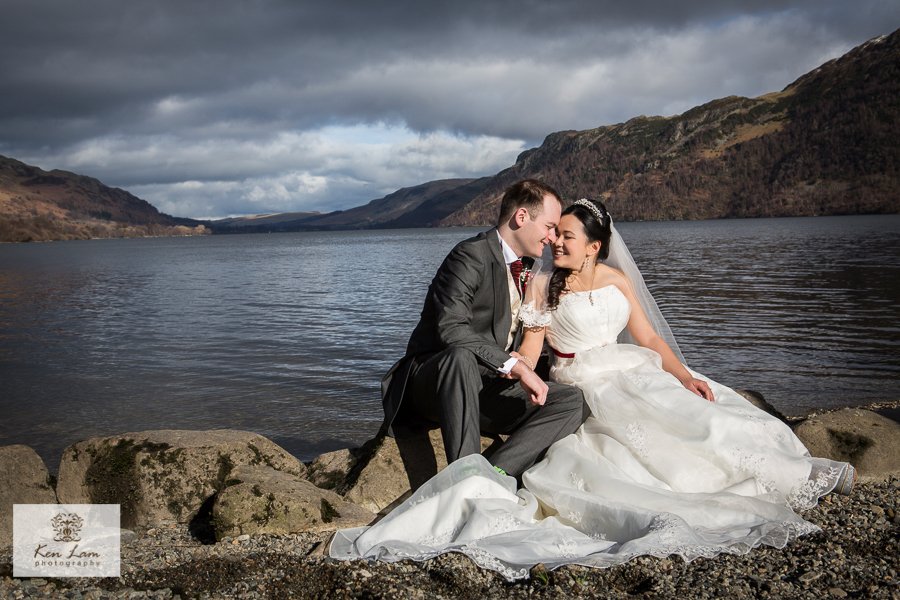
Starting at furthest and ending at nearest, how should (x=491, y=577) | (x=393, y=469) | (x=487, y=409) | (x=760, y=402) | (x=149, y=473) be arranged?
1. (x=760, y=402)
2. (x=393, y=469)
3. (x=149, y=473)
4. (x=487, y=409)
5. (x=491, y=577)

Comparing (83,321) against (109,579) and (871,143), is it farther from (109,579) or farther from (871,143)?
(871,143)

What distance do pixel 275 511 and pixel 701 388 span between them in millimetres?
3900

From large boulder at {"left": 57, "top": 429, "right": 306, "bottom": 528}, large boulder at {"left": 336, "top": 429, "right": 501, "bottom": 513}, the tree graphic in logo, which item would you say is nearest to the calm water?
large boulder at {"left": 57, "top": 429, "right": 306, "bottom": 528}

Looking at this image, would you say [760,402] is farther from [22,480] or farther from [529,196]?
[22,480]

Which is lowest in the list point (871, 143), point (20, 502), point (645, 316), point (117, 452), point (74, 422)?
point (74, 422)

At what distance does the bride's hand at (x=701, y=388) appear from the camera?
20.9 ft

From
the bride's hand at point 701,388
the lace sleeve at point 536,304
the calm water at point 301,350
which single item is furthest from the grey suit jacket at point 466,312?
the calm water at point 301,350

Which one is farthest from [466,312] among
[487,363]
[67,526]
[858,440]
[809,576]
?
[858,440]

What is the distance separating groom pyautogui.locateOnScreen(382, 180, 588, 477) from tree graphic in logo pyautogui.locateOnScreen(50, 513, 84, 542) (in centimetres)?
266

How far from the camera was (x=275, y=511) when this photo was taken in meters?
5.35

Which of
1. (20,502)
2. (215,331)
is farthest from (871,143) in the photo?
(20,502)

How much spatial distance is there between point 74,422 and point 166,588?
9.76 meters

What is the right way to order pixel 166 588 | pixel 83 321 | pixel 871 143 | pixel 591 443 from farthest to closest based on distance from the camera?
pixel 871 143 < pixel 83 321 < pixel 591 443 < pixel 166 588

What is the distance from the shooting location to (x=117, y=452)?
20.7 ft
